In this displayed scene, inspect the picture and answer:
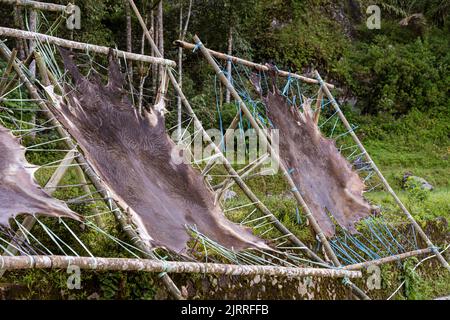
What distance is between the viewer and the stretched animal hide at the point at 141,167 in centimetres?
408

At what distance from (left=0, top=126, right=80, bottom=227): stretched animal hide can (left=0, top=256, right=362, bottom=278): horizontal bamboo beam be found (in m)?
0.21

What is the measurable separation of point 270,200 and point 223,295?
1890 millimetres

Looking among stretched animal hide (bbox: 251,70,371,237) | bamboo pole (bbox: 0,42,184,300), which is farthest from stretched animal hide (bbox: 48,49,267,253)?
stretched animal hide (bbox: 251,70,371,237)

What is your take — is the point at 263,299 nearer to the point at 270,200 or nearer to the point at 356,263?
the point at 356,263

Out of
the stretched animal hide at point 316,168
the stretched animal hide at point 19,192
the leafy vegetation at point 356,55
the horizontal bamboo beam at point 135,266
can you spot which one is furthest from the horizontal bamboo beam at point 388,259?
the leafy vegetation at point 356,55

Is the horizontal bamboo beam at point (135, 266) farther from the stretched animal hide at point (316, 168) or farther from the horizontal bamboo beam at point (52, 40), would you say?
the horizontal bamboo beam at point (52, 40)

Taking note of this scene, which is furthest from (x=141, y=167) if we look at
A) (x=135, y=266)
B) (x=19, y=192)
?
(x=19, y=192)

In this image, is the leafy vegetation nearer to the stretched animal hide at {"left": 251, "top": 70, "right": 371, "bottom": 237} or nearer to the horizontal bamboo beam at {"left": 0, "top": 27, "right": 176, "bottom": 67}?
the stretched animal hide at {"left": 251, "top": 70, "right": 371, "bottom": 237}

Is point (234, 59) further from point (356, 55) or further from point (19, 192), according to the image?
point (356, 55)

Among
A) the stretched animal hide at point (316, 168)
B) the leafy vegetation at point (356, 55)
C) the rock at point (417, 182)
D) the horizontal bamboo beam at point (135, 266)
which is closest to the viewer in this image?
the horizontal bamboo beam at point (135, 266)

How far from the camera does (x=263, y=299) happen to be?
504cm

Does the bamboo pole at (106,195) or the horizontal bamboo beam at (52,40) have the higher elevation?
the horizontal bamboo beam at (52,40)

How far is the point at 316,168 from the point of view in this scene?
6.07 metres

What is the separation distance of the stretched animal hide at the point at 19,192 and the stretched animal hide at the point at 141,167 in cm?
59
